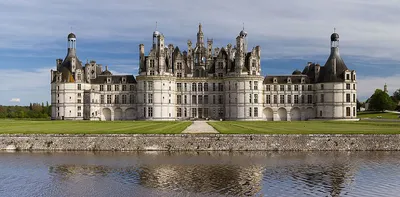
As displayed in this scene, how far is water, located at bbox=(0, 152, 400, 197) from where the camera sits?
1049 inches

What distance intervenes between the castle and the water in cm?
4323

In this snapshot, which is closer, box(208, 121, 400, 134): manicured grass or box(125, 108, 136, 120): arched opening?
box(208, 121, 400, 134): manicured grass

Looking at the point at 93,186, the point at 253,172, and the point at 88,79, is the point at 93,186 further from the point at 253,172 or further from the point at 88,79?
the point at 88,79

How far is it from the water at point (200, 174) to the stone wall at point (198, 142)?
1.86 m

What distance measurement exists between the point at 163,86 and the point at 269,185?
58.7 metres

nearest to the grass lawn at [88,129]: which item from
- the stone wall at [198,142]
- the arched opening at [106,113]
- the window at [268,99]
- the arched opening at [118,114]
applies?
the stone wall at [198,142]

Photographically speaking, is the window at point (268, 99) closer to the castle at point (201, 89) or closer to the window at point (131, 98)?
the castle at point (201, 89)

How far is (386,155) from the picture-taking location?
41.4 metres

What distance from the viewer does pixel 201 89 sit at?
89.4m

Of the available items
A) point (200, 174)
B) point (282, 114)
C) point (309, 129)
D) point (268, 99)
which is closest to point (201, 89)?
point (268, 99)

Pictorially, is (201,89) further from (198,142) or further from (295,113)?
(198,142)

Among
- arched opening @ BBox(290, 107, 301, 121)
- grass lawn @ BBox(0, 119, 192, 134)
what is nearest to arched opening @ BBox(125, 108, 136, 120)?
arched opening @ BBox(290, 107, 301, 121)

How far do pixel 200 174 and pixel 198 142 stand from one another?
12.9 metres

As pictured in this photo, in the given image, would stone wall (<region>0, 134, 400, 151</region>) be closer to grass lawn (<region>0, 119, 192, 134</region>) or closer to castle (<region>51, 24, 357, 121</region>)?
grass lawn (<region>0, 119, 192, 134</region>)
